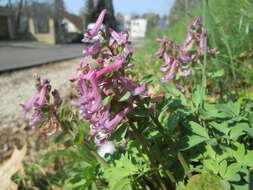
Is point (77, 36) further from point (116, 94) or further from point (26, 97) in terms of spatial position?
point (116, 94)

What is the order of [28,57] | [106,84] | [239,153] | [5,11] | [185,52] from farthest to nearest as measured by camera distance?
1. [5,11]
2. [28,57]
3. [185,52]
4. [239,153]
5. [106,84]

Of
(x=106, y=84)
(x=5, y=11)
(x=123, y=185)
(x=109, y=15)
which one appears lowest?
(x=123, y=185)

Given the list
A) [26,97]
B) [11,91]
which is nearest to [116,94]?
[26,97]

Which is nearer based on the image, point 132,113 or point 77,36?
point 132,113

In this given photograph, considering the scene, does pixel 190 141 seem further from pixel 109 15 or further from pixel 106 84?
pixel 109 15

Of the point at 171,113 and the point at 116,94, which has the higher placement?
the point at 116,94

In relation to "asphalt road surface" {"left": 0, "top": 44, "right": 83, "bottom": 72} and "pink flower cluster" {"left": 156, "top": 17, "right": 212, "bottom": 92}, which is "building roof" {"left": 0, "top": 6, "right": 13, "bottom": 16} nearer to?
"asphalt road surface" {"left": 0, "top": 44, "right": 83, "bottom": 72}

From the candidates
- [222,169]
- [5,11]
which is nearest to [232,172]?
[222,169]
